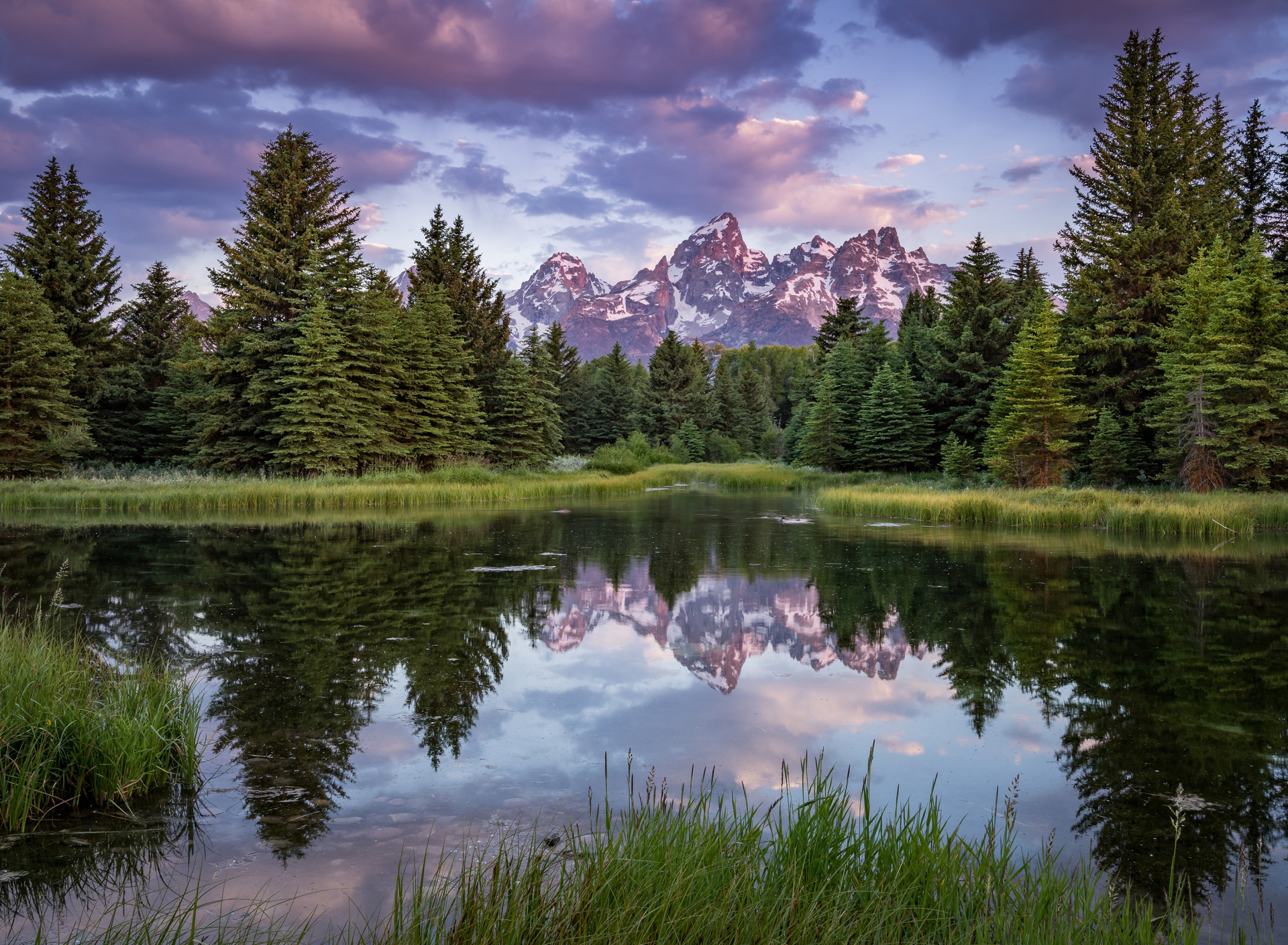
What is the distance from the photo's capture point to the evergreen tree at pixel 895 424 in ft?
124

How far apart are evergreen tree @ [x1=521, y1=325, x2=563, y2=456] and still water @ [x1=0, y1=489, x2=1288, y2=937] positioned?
28.8 meters

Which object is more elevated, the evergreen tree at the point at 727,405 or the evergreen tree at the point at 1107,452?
the evergreen tree at the point at 727,405

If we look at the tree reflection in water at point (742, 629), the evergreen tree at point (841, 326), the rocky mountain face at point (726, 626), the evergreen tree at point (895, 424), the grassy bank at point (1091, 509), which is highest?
the evergreen tree at point (841, 326)

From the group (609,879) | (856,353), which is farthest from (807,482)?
(609,879)

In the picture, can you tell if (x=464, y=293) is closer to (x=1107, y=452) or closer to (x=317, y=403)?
(x=317, y=403)

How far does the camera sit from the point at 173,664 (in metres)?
6.49

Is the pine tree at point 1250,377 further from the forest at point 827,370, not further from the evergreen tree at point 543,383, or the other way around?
the evergreen tree at point 543,383

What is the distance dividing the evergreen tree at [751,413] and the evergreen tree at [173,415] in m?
47.2

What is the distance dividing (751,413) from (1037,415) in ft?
166

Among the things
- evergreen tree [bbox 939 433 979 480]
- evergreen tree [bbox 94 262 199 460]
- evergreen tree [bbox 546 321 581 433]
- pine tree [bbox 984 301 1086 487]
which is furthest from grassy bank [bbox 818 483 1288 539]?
evergreen tree [bbox 546 321 581 433]

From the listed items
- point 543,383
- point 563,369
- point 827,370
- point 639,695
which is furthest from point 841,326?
point 639,695

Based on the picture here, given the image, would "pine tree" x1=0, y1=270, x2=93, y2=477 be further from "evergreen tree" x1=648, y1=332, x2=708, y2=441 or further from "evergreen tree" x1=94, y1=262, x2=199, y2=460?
"evergreen tree" x1=648, y1=332, x2=708, y2=441

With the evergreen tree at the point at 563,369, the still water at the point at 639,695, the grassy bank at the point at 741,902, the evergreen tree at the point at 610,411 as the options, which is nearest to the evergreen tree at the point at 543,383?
the evergreen tree at the point at 563,369

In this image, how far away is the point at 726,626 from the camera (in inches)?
A: 361
